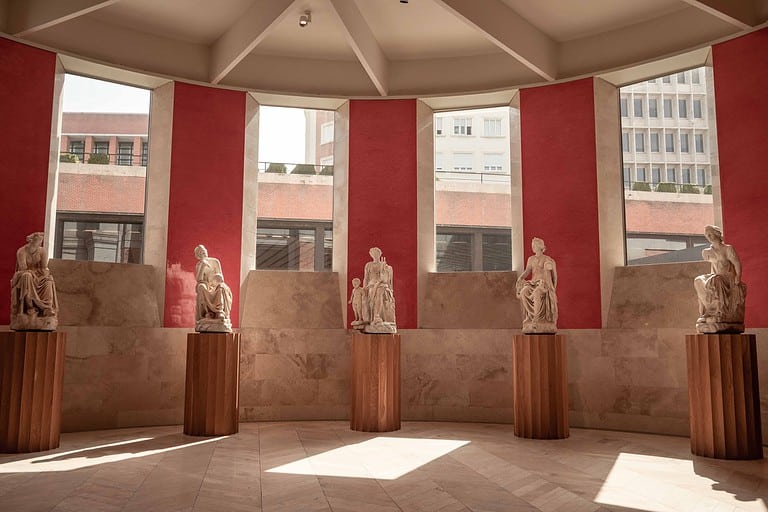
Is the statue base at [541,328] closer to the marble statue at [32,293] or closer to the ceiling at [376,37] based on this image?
the ceiling at [376,37]

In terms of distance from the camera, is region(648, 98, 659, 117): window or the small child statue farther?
region(648, 98, 659, 117): window

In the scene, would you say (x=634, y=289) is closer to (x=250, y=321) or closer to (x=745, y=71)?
(x=745, y=71)

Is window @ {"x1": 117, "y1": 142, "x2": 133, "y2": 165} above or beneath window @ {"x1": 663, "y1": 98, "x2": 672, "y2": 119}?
beneath

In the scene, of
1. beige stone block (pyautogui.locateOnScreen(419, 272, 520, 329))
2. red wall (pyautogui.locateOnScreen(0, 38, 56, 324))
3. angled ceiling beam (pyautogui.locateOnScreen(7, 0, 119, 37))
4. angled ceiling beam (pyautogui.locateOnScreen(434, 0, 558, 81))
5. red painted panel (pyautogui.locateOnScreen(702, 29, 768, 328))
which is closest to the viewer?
red painted panel (pyautogui.locateOnScreen(702, 29, 768, 328))

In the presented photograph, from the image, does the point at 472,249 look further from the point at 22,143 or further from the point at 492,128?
the point at 22,143

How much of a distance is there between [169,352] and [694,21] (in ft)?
34.9

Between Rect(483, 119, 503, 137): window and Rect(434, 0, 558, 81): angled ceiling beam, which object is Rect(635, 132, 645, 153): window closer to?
Rect(434, 0, 558, 81): angled ceiling beam

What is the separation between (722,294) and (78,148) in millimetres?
10745

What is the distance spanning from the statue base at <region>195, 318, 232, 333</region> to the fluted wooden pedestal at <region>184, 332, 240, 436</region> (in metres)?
0.08

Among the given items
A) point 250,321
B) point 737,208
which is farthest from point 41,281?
point 737,208

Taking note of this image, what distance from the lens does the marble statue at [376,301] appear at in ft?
34.2

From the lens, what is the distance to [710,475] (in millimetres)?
7027

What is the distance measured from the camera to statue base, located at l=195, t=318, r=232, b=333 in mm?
9836

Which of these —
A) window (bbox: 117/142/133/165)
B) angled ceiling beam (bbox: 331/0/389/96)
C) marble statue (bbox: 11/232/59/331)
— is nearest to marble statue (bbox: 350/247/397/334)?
angled ceiling beam (bbox: 331/0/389/96)
